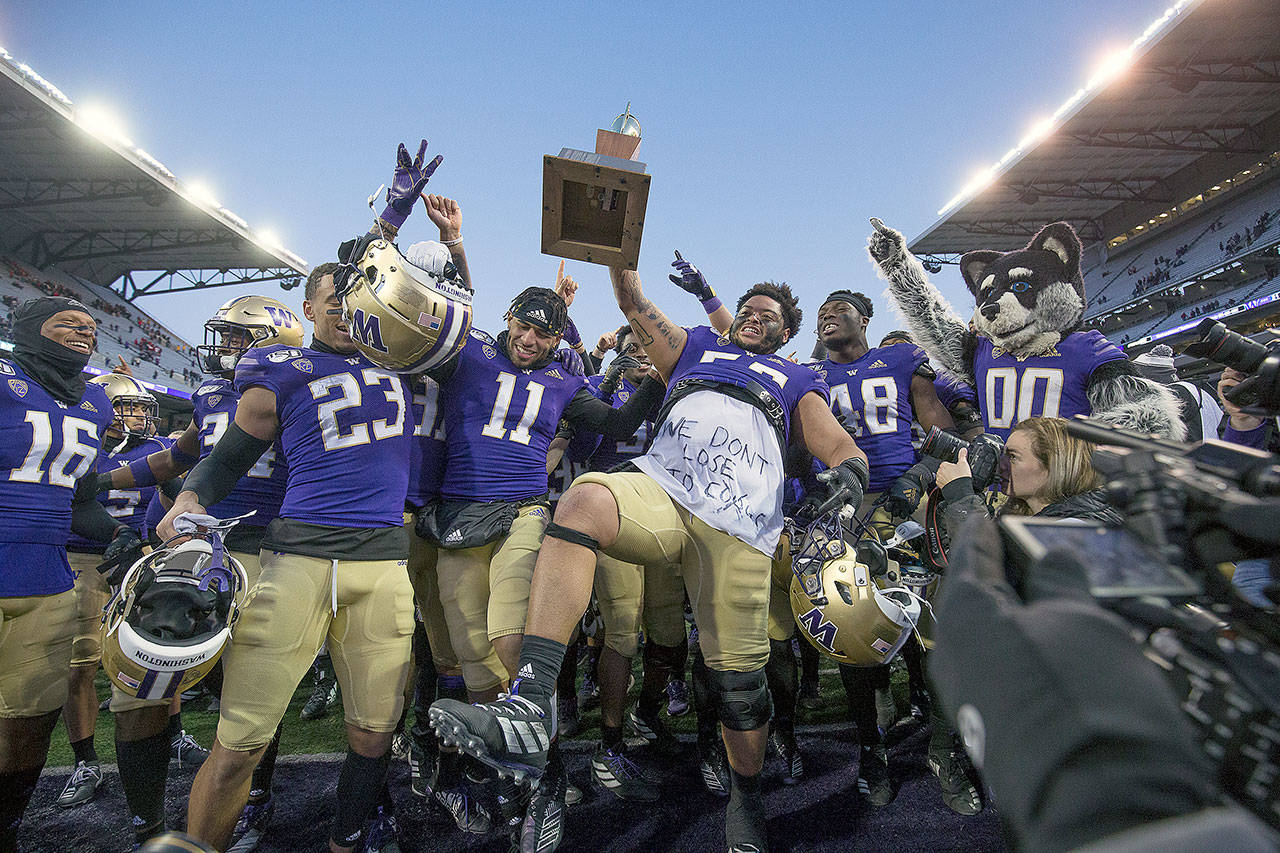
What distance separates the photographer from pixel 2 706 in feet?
9.10

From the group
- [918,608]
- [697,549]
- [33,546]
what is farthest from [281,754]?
[918,608]

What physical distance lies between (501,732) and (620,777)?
72.7 inches

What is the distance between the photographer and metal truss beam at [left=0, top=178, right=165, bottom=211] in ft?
72.0

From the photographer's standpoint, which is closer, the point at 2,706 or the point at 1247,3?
the point at 2,706

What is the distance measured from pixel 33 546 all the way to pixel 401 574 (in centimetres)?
190

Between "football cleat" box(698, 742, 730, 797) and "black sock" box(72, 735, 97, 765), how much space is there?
11.3 ft

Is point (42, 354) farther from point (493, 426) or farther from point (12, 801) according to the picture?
point (493, 426)

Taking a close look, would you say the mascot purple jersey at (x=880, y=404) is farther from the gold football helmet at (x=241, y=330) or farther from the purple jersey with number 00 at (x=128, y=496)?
the purple jersey with number 00 at (x=128, y=496)

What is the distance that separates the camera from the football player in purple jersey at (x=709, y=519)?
2.14m

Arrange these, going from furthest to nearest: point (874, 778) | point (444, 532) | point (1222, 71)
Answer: point (1222, 71), point (874, 778), point (444, 532)

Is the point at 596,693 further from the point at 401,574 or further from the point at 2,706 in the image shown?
the point at 2,706

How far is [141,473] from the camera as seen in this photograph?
352 centimetres

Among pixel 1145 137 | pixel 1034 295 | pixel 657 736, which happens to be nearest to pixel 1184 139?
pixel 1145 137

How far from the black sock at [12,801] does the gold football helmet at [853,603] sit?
339cm
